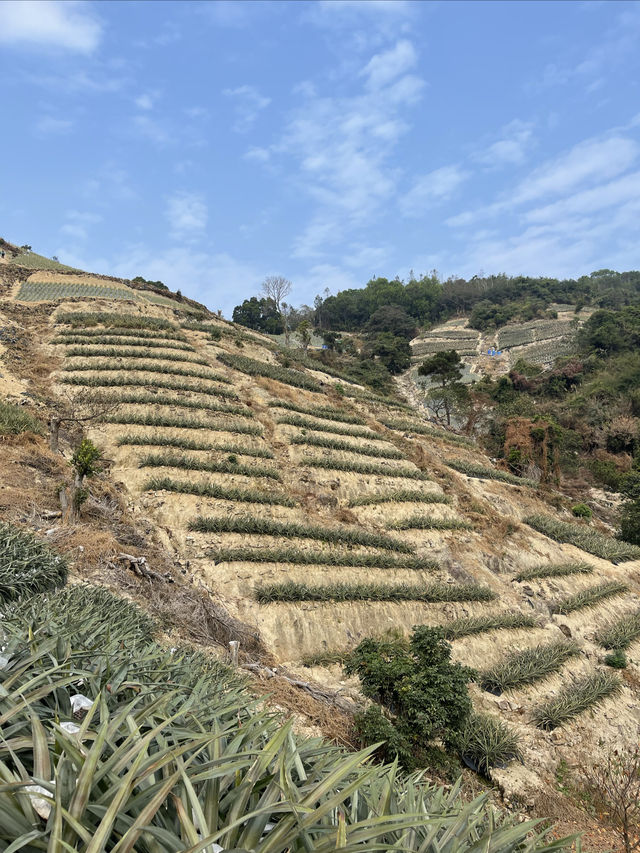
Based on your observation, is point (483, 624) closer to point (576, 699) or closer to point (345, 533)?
point (576, 699)

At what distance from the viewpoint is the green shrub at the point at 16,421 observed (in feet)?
61.4

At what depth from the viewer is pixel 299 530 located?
18969 millimetres

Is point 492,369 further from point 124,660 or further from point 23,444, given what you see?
point 124,660

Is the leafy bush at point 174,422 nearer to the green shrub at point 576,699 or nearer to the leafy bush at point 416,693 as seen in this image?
the leafy bush at point 416,693

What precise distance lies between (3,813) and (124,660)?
226 centimetres

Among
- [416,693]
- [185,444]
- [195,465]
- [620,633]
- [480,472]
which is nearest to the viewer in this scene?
[416,693]

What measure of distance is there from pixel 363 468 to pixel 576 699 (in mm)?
13433

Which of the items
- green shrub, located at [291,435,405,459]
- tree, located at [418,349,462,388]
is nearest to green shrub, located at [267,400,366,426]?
green shrub, located at [291,435,405,459]

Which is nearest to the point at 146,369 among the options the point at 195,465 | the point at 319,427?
the point at 195,465

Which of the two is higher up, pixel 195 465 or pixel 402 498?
pixel 195 465

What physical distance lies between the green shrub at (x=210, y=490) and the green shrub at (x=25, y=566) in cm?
887

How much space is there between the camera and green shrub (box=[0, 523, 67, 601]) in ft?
25.9

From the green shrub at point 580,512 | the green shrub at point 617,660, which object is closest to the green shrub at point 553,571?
the green shrub at point 617,660

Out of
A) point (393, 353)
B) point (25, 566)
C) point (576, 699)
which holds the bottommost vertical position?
point (576, 699)
